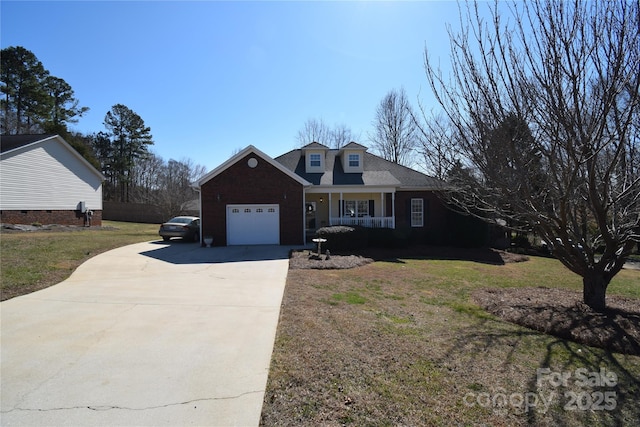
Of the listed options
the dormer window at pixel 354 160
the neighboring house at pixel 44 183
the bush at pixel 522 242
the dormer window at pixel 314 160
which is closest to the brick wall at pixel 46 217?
the neighboring house at pixel 44 183

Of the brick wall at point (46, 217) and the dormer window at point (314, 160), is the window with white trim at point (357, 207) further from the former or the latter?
the brick wall at point (46, 217)

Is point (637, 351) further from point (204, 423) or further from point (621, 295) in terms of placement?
point (204, 423)

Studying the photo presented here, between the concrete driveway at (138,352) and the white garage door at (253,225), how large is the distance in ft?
27.2

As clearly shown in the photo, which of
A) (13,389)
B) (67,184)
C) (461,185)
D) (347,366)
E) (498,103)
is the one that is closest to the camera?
(13,389)

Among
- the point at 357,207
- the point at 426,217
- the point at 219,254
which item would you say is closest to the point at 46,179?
the point at 219,254

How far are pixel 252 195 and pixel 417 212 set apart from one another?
906 cm

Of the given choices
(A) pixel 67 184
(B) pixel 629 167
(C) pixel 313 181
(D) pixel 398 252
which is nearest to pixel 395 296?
(B) pixel 629 167

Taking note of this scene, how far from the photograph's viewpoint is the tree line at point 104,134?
31.9 metres

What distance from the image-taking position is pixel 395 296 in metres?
7.38

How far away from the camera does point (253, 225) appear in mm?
16781

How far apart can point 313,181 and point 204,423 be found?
52.8 ft

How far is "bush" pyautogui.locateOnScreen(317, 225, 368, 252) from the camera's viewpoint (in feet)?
47.5

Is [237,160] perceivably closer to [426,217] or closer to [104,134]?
[426,217]

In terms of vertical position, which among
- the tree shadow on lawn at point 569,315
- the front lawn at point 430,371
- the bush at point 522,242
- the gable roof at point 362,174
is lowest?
the tree shadow on lawn at point 569,315
